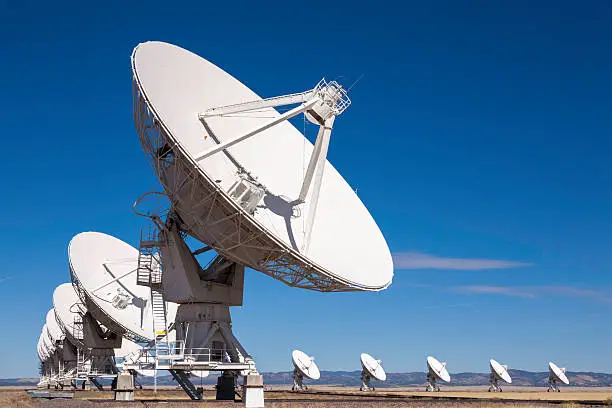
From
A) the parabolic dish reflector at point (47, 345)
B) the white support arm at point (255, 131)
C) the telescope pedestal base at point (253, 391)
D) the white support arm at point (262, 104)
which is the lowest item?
the telescope pedestal base at point (253, 391)

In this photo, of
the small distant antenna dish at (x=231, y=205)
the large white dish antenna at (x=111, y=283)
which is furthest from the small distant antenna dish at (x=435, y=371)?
the small distant antenna dish at (x=231, y=205)

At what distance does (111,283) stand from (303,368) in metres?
18.5

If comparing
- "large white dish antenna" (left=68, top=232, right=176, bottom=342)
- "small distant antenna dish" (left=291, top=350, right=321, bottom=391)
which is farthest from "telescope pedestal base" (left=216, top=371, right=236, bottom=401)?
"small distant antenna dish" (left=291, top=350, right=321, bottom=391)

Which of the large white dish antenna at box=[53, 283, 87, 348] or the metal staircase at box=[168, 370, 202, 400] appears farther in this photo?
the large white dish antenna at box=[53, 283, 87, 348]

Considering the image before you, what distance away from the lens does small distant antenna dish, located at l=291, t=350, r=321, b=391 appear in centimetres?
5575

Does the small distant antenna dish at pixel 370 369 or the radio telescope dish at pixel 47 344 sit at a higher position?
the radio telescope dish at pixel 47 344

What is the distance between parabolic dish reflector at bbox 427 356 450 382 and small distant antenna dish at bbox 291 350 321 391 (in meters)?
10.6

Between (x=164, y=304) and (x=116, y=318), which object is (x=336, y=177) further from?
(x=116, y=318)

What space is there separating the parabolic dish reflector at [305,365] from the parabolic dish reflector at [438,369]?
34.7 ft

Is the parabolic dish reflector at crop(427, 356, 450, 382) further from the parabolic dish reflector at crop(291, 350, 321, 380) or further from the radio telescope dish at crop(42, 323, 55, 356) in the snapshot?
the radio telescope dish at crop(42, 323, 55, 356)

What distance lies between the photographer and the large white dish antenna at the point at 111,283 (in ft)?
142

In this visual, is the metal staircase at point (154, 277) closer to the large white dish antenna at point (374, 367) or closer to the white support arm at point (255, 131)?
the white support arm at point (255, 131)

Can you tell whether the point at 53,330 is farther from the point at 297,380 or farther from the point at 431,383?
the point at 431,383

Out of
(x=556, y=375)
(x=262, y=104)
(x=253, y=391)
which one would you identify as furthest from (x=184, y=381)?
(x=556, y=375)
